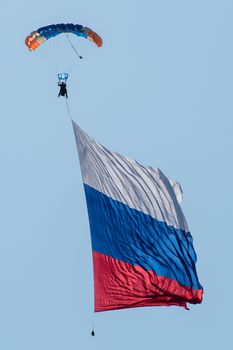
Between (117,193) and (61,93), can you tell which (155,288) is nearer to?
(117,193)

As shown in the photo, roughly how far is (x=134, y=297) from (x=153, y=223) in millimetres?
2699

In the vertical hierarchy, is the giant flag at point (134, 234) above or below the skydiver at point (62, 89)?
below

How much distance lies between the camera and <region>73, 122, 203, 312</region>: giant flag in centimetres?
5600

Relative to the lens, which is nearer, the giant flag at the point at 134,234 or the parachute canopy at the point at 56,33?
the giant flag at the point at 134,234

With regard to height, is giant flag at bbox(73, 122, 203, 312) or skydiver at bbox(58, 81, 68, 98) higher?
skydiver at bbox(58, 81, 68, 98)

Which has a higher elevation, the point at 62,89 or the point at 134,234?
the point at 62,89

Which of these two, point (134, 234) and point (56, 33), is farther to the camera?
point (56, 33)

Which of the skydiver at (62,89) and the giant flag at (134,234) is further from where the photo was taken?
the skydiver at (62,89)

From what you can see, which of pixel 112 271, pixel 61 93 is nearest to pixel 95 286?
pixel 112 271

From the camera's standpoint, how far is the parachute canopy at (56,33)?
197 ft

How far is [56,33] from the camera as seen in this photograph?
60.0 m

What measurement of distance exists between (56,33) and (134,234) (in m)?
7.10

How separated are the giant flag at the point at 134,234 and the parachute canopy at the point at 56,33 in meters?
4.50

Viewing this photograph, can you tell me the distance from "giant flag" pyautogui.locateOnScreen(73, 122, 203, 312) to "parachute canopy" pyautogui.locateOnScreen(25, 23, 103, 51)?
14.8 ft
